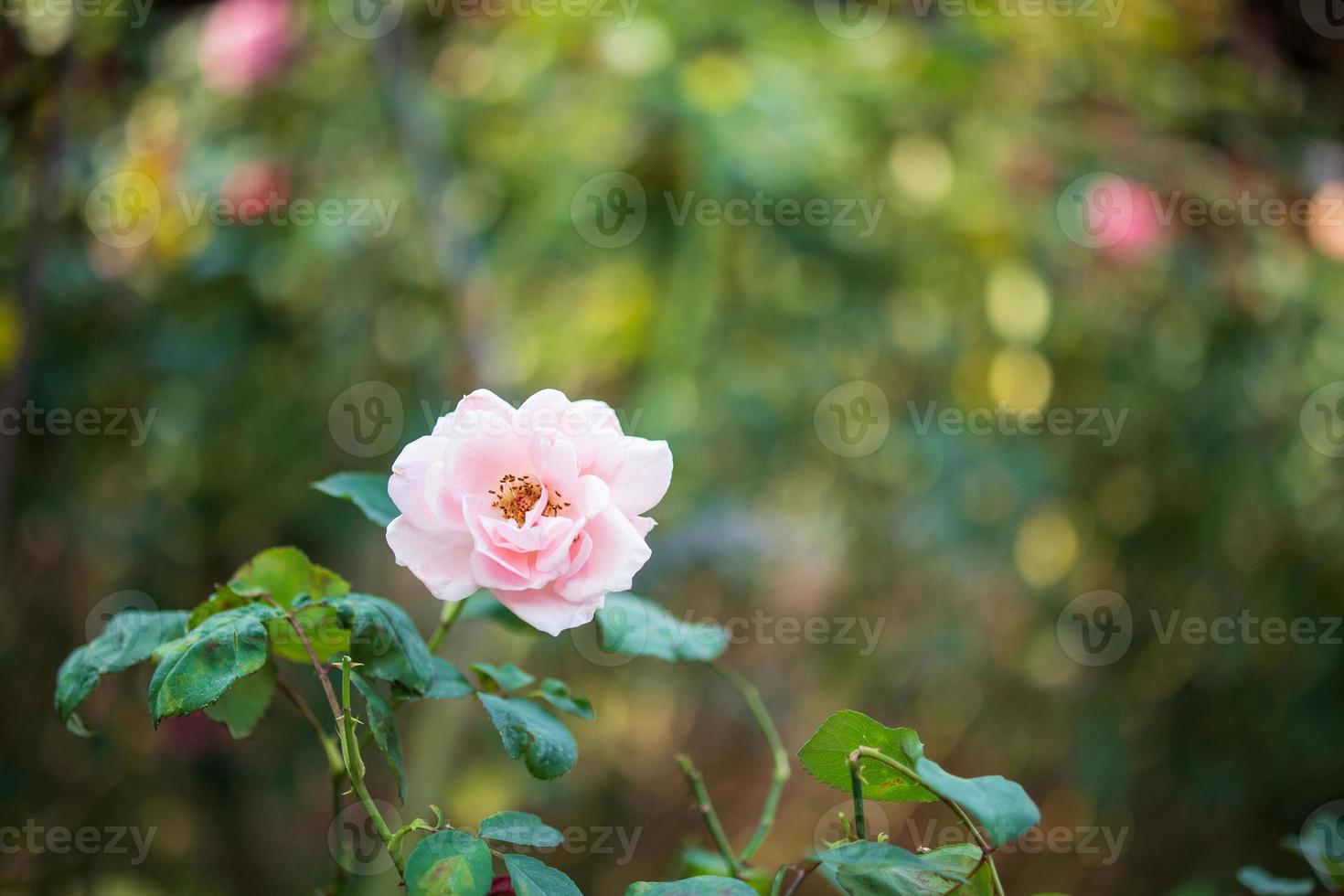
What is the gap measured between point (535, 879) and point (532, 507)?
147 mm

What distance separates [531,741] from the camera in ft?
1.20

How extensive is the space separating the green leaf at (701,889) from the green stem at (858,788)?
5 cm

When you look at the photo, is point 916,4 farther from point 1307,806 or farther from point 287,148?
point 1307,806

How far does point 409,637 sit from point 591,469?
0.32ft

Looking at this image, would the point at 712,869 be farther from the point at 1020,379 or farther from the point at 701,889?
the point at 1020,379

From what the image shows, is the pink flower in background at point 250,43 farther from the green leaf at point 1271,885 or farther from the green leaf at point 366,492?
the green leaf at point 1271,885

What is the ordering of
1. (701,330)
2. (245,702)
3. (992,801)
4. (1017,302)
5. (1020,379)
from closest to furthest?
(992,801)
(245,702)
(701,330)
(1017,302)
(1020,379)

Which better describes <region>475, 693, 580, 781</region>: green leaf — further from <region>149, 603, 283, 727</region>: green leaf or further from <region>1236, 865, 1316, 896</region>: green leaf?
<region>1236, 865, 1316, 896</region>: green leaf

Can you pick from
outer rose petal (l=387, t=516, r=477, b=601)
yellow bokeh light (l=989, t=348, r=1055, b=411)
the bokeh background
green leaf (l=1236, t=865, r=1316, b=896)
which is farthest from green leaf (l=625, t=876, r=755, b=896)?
yellow bokeh light (l=989, t=348, r=1055, b=411)

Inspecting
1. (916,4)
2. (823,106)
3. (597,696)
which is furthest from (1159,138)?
(597,696)

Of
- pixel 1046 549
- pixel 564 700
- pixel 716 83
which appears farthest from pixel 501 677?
pixel 1046 549

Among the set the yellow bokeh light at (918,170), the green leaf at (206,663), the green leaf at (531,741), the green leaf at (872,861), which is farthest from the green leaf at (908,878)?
the yellow bokeh light at (918,170)

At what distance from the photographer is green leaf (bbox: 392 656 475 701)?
363 millimetres

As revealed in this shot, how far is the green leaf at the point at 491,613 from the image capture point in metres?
0.47
